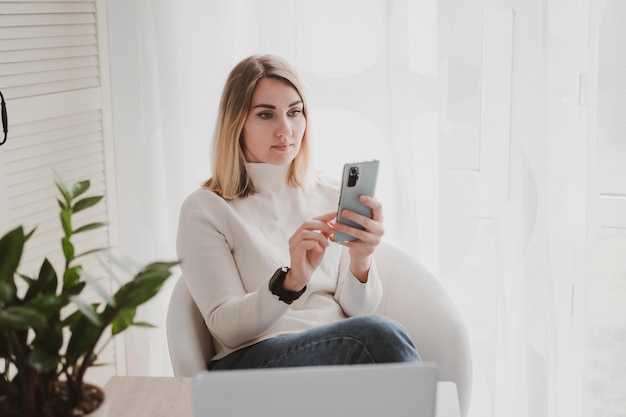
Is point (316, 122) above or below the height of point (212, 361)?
above

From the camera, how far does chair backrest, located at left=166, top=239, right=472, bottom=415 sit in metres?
2.10

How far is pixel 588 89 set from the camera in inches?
95.2

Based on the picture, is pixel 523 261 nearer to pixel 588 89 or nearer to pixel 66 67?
pixel 588 89

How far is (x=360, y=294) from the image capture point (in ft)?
7.24

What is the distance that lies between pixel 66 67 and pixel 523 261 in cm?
143

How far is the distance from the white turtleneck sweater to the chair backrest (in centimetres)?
6

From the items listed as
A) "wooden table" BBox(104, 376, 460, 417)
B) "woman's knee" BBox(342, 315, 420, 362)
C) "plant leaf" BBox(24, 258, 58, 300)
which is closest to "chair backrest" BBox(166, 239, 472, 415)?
"woman's knee" BBox(342, 315, 420, 362)

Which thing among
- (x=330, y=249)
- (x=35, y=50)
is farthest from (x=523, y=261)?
(x=35, y=50)

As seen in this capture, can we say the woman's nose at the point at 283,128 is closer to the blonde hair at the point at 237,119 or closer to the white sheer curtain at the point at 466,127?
the blonde hair at the point at 237,119

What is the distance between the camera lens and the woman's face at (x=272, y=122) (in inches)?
89.4

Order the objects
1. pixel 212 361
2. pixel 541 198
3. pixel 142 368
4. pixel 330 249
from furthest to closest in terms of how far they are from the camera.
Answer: pixel 142 368, pixel 541 198, pixel 330 249, pixel 212 361

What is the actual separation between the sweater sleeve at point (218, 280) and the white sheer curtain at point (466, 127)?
1.97 ft

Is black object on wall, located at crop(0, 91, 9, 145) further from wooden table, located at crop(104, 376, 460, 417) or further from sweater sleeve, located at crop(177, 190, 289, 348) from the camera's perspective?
wooden table, located at crop(104, 376, 460, 417)

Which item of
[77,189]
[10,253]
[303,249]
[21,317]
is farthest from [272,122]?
[21,317]
